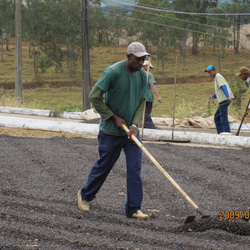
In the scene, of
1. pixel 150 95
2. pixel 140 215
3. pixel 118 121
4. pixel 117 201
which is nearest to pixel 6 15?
pixel 150 95

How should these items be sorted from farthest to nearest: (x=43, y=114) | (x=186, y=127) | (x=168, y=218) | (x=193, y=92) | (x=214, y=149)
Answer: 1. (x=193, y=92)
2. (x=43, y=114)
3. (x=186, y=127)
4. (x=214, y=149)
5. (x=168, y=218)

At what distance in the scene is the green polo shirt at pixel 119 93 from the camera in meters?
4.60

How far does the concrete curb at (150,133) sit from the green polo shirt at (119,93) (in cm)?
548

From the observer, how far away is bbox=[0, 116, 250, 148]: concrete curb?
390 inches

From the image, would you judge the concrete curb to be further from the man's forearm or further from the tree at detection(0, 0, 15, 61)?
the tree at detection(0, 0, 15, 61)

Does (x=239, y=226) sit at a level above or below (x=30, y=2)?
below

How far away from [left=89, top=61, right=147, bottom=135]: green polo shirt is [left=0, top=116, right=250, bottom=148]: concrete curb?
5481 millimetres

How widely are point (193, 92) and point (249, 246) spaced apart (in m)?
39.1

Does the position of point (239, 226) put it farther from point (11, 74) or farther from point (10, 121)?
point (11, 74)

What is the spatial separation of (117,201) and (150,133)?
16.7ft

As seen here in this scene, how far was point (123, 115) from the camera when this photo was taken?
4.81 meters

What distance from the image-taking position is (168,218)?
4945 millimetres

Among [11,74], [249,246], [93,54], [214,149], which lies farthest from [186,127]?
[93,54]

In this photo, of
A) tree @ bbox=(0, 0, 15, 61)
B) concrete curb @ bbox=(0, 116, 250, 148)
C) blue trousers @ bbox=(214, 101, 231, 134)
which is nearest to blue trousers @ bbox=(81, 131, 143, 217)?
concrete curb @ bbox=(0, 116, 250, 148)
